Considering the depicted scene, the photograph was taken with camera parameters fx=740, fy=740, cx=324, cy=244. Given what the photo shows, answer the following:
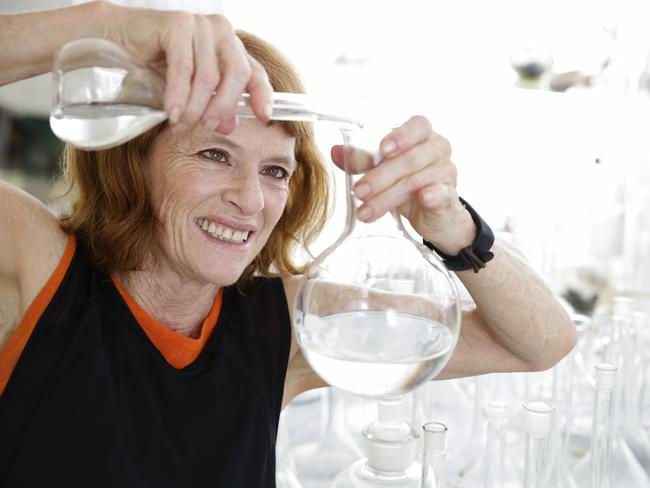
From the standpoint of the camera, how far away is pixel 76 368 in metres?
0.88

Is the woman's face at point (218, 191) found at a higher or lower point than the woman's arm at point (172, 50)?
lower

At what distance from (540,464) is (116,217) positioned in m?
0.62

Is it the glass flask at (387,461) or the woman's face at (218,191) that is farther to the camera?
the woman's face at (218,191)

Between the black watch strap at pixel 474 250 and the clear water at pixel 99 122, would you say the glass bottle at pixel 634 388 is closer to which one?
the black watch strap at pixel 474 250

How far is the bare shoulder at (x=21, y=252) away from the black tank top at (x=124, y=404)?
0.03 m

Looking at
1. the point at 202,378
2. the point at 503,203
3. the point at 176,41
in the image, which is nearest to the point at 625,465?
the point at 202,378

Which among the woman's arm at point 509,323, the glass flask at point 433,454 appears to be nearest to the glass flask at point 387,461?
the glass flask at point 433,454

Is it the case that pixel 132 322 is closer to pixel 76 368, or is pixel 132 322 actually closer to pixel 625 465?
pixel 76 368

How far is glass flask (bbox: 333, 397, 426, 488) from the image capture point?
688 millimetres

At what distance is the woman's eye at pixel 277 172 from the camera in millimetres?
946

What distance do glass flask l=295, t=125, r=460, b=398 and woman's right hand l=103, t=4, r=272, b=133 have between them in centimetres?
8

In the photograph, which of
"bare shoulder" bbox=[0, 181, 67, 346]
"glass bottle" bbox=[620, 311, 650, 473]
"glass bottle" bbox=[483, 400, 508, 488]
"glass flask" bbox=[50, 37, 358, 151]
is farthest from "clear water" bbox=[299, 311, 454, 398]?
"glass bottle" bbox=[620, 311, 650, 473]

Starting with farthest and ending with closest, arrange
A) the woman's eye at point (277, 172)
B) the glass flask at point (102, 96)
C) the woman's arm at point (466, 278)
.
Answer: the woman's eye at point (277, 172)
the woman's arm at point (466, 278)
the glass flask at point (102, 96)

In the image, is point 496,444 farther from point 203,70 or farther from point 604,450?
point 203,70
